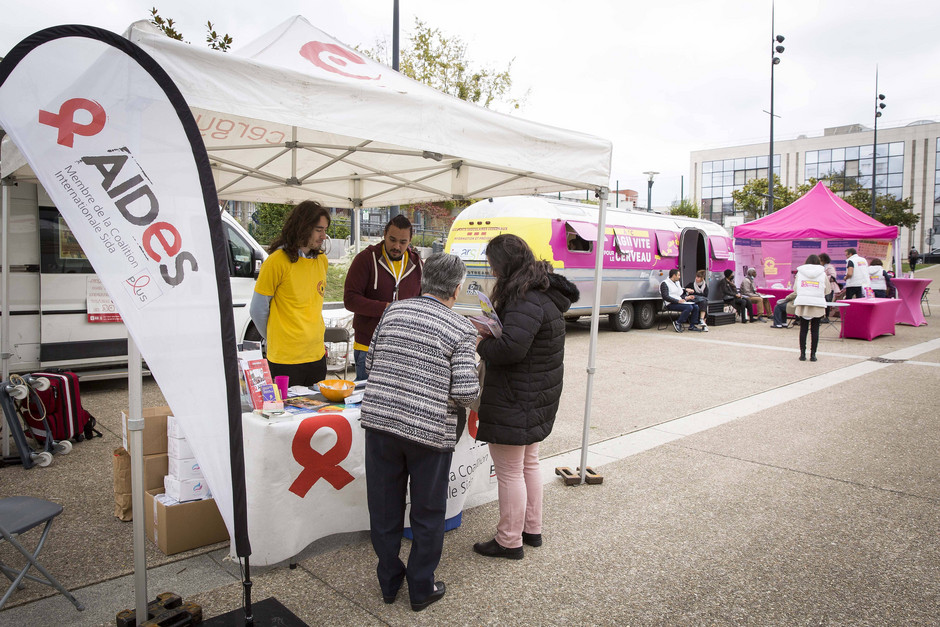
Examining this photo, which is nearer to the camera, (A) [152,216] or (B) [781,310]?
(A) [152,216]

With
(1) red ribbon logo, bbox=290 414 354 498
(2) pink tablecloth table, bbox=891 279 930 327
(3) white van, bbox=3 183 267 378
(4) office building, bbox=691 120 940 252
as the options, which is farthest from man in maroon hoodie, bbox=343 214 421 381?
(4) office building, bbox=691 120 940 252

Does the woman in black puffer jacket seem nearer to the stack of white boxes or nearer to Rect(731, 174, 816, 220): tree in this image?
the stack of white boxes

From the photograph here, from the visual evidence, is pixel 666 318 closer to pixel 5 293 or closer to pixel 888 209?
pixel 5 293

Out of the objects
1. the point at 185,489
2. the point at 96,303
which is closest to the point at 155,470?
the point at 185,489

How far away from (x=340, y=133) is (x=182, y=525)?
224 cm

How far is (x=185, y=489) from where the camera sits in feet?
10.7

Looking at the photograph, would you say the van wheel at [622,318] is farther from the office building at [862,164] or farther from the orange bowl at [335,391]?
the office building at [862,164]

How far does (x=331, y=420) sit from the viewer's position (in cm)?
321

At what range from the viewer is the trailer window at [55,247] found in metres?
6.12

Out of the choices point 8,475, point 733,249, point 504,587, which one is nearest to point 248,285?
point 8,475

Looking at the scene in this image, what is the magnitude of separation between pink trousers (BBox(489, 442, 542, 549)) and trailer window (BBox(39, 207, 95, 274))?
5.04 m

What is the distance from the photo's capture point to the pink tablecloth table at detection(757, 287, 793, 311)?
1689 centimetres

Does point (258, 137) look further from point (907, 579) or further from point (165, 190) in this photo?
point (907, 579)

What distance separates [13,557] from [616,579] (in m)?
3.17
